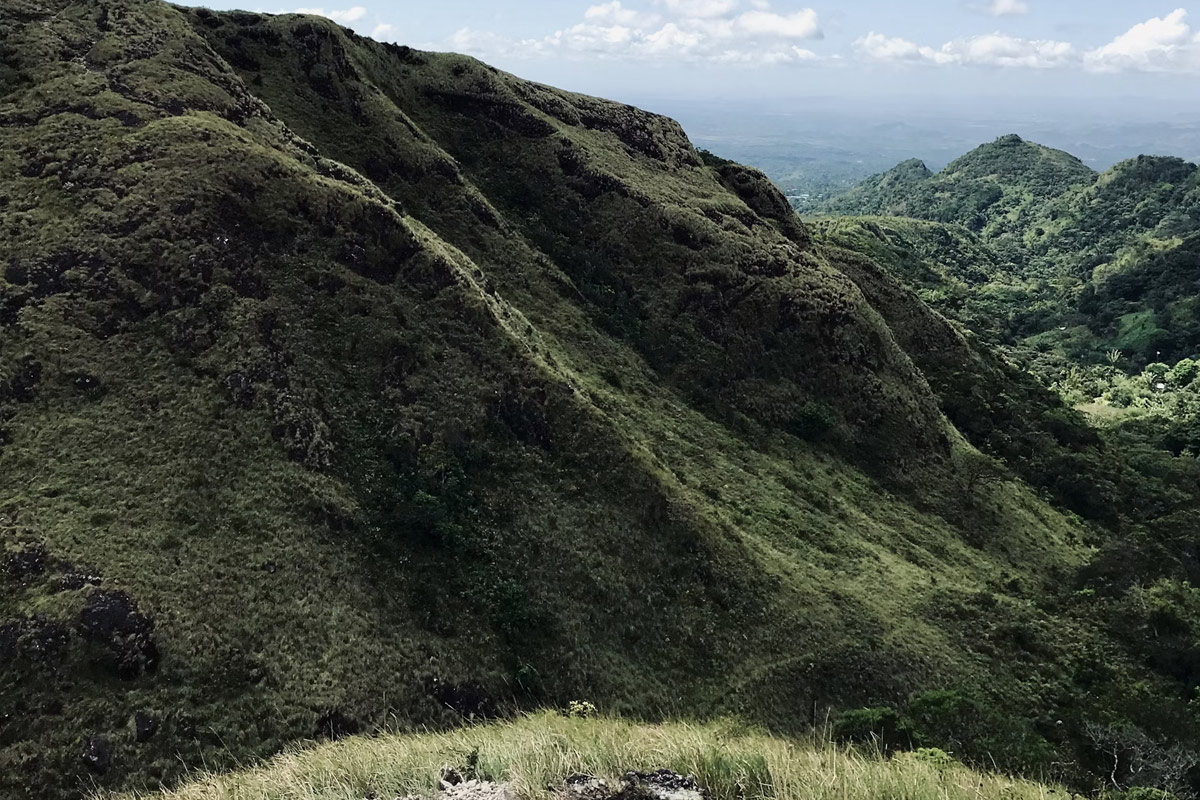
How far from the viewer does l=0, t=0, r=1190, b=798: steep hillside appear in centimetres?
3038

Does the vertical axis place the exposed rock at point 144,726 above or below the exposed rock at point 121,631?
below

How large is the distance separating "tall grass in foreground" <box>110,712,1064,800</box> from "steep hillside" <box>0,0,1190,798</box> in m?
20.3

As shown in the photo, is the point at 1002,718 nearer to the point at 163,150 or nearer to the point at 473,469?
the point at 473,469

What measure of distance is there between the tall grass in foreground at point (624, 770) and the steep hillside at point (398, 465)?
20.3m

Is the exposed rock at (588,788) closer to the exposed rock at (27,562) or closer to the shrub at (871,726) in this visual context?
the shrub at (871,726)

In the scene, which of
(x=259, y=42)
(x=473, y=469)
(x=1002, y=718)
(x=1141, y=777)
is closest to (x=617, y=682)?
(x=473, y=469)

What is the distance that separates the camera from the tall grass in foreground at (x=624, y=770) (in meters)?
8.80

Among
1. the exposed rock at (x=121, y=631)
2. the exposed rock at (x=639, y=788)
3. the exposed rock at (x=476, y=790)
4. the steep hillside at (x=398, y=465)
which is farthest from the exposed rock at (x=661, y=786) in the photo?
the exposed rock at (x=121, y=631)

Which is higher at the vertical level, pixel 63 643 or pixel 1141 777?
pixel 63 643

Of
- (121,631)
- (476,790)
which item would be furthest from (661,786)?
(121,631)

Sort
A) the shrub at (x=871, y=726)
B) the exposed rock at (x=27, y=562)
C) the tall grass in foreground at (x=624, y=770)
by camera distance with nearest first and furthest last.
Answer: the tall grass in foreground at (x=624, y=770) → the exposed rock at (x=27, y=562) → the shrub at (x=871, y=726)

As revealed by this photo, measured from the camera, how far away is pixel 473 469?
4281 centimetres

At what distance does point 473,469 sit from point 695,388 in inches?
1038

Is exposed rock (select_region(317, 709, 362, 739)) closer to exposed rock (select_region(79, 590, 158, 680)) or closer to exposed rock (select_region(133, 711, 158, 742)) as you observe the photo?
exposed rock (select_region(133, 711, 158, 742))
